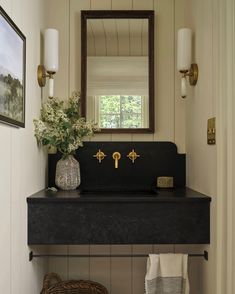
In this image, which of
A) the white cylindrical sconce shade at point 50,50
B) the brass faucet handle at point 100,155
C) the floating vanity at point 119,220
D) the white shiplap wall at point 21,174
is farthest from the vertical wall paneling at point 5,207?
Answer: the brass faucet handle at point 100,155

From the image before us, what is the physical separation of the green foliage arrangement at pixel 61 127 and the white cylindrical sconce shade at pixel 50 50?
0.23 meters

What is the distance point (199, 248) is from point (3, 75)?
61.1 inches

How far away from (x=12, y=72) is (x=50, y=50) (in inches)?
28.1

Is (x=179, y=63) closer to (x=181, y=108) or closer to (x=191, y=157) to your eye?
(x=181, y=108)

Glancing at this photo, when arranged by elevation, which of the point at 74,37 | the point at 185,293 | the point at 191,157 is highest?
the point at 74,37

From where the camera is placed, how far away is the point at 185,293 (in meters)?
1.95

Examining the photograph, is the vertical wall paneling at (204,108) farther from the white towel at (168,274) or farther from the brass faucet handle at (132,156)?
the brass faucet handle at (132,156)

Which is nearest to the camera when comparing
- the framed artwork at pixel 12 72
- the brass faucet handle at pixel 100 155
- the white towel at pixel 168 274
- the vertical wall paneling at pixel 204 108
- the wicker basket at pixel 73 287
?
the framed artwork at pixel 12 72

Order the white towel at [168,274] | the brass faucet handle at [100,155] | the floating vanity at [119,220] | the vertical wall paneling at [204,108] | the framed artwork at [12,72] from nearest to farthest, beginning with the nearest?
the framed artwork at [12,72] < the vertical wall paneling at [204,108] < the floating vanity at [119,220] < the white towel at [168,274] < the brass faucet handle at [100,155]

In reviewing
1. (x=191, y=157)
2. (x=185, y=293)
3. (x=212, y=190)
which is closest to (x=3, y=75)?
(x=212, y=190)

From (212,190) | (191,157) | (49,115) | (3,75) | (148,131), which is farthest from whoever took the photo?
(148,131)

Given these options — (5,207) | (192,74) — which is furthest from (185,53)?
(5,207)

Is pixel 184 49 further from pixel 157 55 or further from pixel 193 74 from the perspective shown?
pixel 157 55

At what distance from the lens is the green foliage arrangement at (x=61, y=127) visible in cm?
205
